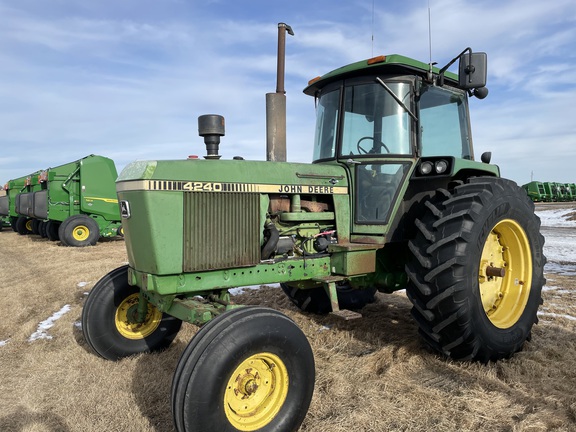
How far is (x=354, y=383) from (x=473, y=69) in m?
2.43

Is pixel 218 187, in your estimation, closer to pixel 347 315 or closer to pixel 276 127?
pixel 347 315

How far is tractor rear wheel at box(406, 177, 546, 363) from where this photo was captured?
10.7 ft

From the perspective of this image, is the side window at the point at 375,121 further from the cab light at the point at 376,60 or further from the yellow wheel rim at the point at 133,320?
the yellow wheel rim at the point at 133,320

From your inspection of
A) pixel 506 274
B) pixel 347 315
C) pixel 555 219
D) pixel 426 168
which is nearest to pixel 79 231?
pixel 347 315

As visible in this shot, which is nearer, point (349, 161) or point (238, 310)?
point (238, 310)

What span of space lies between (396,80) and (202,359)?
2.67 m

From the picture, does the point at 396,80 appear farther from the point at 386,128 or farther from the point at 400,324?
the point at 400,324

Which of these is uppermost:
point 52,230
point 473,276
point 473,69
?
point 473,69

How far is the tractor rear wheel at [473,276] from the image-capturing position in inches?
129

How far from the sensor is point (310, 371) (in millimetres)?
2729

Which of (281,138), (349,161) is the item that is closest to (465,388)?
(349,161)

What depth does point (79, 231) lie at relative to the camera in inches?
466

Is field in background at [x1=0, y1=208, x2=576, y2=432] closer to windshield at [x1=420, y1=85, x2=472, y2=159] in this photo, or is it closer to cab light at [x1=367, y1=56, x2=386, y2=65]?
windshield at [x1=420, y1=85, x2=472, y2=159]

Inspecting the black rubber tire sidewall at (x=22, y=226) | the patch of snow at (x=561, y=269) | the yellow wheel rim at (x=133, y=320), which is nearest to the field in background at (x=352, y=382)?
the yellow wheel rim at (x=133, y=320)
